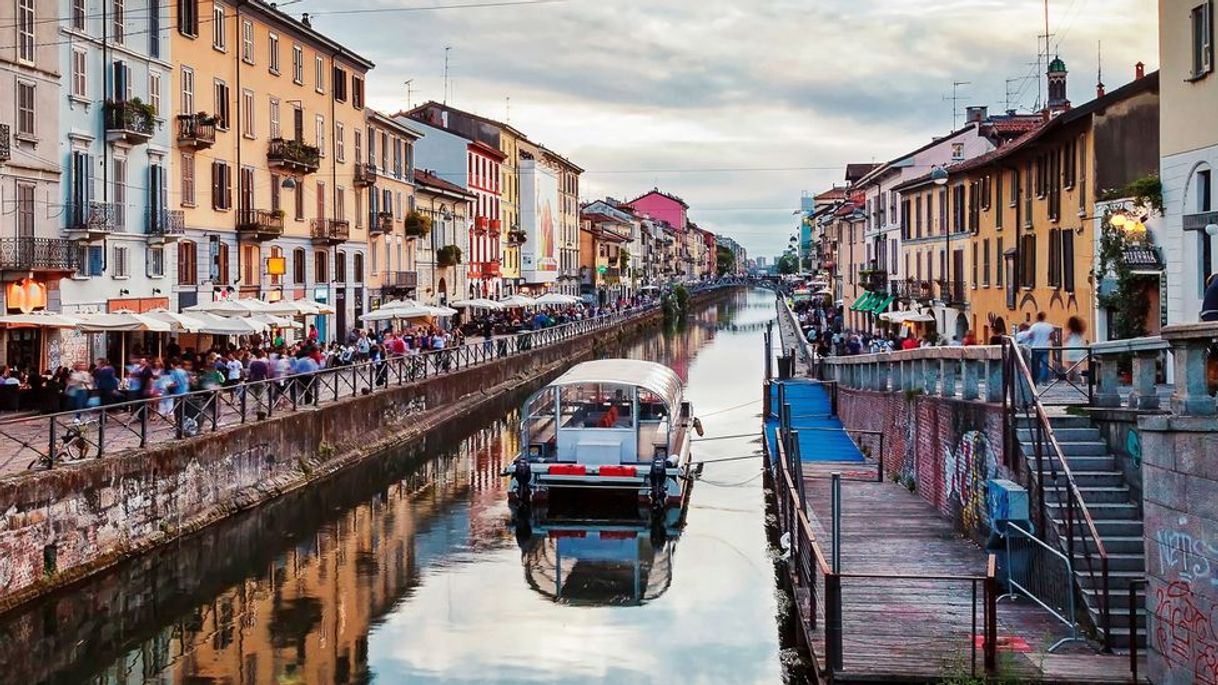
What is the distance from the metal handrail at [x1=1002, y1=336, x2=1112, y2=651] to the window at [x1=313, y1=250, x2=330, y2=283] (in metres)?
38.0

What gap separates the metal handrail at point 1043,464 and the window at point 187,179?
1142 inches

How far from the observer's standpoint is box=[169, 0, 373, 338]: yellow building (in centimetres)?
3772

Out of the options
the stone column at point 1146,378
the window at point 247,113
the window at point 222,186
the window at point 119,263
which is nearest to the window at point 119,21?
the window at point 119,263

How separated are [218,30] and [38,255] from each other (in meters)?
13.6

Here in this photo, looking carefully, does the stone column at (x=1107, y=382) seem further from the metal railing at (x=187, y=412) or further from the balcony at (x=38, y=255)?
the balcony at (x=38, y=255)

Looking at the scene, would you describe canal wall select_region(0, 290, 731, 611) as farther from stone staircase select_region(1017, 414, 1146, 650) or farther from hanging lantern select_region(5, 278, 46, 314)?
stone staircase select_region(1017, 414, 1146, 650)

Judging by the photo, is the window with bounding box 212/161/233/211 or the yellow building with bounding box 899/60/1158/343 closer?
the yellow building with bounding box 899/60/1158/343

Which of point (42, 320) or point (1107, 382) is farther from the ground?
point (42, 320)

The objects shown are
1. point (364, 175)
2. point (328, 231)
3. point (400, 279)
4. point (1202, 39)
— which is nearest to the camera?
point (1202, 39)

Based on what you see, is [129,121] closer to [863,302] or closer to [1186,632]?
[1186,632]

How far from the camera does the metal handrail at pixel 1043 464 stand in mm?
10820

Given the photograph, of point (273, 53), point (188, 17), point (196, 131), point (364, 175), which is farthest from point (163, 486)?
point (364, 175)

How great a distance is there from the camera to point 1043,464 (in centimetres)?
1271

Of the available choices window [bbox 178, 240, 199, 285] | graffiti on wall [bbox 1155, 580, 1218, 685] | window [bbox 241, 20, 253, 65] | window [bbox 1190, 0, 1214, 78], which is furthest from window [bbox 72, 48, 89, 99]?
graffiti on wall [bbox 1155, 580, 1218, 685]
